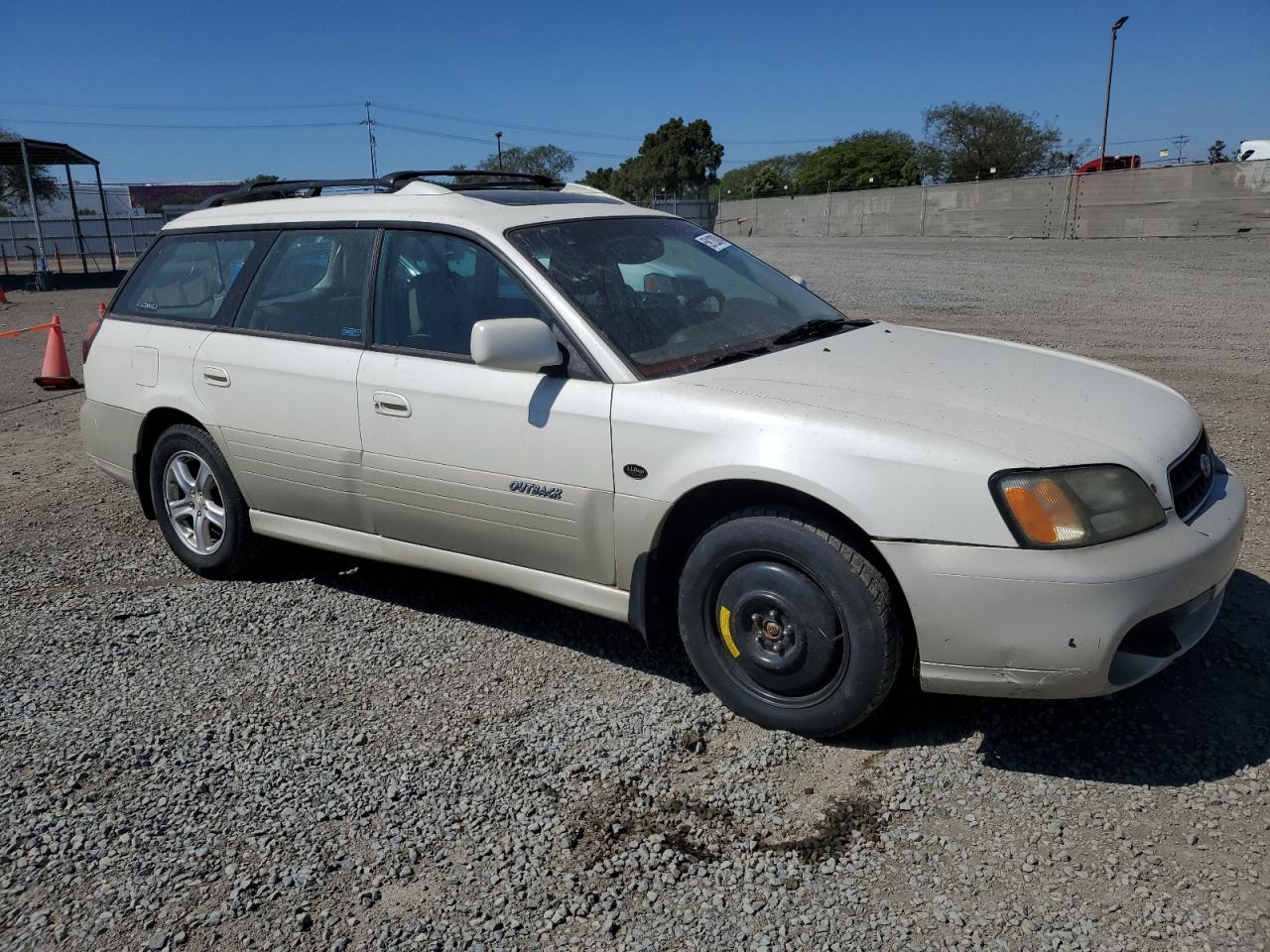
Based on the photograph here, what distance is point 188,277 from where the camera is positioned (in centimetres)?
496

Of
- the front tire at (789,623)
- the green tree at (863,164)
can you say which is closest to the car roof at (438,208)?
the front tire at (789,623)

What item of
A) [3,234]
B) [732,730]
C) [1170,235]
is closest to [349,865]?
[732,730]

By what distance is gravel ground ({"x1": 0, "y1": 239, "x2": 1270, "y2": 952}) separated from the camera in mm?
2543

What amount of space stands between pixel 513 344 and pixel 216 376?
Result: 1.89 m

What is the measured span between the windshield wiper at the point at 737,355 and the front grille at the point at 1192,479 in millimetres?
1424

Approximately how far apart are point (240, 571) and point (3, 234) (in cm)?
5325

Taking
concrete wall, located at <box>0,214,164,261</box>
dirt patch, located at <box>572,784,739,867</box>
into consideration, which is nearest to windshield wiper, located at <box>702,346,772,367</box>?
dirt patch, located at <box>572,784,739,867</box>

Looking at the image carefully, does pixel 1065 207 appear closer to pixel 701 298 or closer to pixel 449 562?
pixel 701 298

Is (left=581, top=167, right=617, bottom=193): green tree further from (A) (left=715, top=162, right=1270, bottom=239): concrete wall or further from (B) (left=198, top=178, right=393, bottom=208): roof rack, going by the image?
(B) (left=198, top=178, right=393, bottom=208): roof rack

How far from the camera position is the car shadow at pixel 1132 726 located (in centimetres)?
307

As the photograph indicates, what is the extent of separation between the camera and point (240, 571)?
16.0 feet

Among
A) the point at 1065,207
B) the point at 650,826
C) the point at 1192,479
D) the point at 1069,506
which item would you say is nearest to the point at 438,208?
the point at 650,826

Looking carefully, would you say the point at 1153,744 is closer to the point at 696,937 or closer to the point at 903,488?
the point at 903,488

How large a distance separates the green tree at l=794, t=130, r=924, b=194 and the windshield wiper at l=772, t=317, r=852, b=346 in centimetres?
7641
